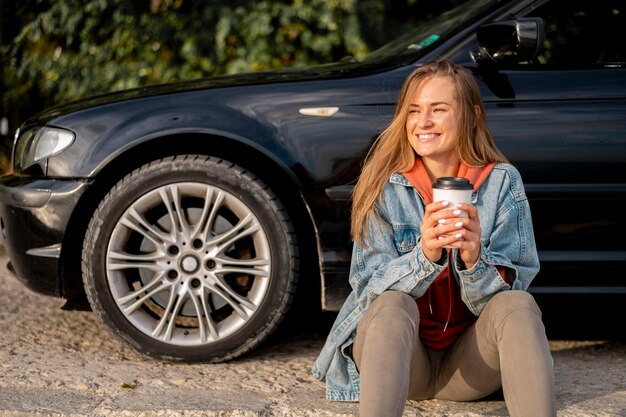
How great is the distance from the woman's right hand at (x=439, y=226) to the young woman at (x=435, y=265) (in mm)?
86

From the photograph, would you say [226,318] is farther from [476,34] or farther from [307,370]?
[476,34]

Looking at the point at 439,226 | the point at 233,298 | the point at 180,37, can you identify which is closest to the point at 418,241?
the point at 439,226

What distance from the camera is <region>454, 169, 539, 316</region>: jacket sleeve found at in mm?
2438

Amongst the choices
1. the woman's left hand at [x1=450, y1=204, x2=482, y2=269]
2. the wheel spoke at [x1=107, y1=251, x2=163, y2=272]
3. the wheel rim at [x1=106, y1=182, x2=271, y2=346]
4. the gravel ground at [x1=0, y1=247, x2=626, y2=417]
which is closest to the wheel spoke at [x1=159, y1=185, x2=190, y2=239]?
the wheel rim at [x1=106, y1=182, x2=271, y2=346]

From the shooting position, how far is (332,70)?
11.3 feet

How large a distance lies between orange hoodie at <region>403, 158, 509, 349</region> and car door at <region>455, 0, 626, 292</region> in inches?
25.1

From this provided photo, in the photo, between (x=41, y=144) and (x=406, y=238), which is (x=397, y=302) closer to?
(x=406, y=238)

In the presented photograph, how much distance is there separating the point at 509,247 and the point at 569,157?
76 cm

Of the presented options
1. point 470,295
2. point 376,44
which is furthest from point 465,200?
point 376,44

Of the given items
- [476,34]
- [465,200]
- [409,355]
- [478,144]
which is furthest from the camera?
[476,34]

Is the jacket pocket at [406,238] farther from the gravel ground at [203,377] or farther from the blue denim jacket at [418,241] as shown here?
the gravel ground at [203,377]

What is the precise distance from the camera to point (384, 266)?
253 cm

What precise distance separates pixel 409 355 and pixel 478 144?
0.69 meters

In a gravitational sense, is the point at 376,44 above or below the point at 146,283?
above
